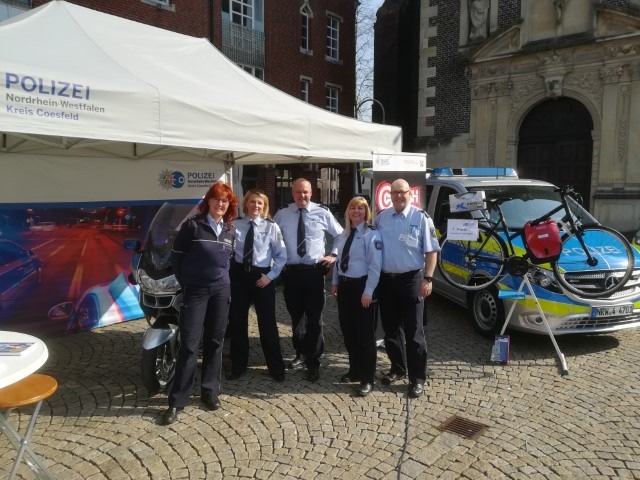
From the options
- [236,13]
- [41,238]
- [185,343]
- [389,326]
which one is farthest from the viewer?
[236,13]

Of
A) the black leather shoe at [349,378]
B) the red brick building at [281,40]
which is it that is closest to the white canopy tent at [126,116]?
the black leather shoe at [349,378]

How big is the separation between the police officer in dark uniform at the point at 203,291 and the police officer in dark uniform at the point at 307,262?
763 millimetres

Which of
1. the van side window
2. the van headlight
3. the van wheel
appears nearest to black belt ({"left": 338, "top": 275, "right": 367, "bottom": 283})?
the van headlight

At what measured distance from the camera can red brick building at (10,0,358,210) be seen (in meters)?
16.7

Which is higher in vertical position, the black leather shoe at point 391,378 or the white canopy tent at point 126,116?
the white canopy tent at point 126,116

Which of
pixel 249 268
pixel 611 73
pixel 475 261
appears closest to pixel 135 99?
pixel 249 268

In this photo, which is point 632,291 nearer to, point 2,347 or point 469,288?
point 469,288

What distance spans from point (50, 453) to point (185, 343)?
1099mm

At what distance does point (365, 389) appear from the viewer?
13.6 feet

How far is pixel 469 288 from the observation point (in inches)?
212

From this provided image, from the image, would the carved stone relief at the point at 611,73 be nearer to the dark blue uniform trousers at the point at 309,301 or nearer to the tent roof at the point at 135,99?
the tent roof at the point at 135,99

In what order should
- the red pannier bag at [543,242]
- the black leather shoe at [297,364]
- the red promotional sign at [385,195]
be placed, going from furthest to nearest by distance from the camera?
the red promotional sign at [385,195]
the black leather shoe at [297,364]
the red pannier bag at [543,242]

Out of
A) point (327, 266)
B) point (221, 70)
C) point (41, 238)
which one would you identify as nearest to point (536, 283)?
point (327, 266)

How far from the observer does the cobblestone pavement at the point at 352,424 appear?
309cm
